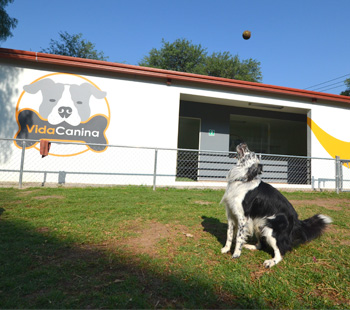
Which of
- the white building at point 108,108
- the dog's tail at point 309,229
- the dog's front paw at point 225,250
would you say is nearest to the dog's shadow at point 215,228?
the dog's front paw at point 225,250

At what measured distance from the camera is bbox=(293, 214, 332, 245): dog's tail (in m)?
2.53

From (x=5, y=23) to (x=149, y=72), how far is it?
24.2 feet

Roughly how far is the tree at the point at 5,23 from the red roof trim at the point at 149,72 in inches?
178

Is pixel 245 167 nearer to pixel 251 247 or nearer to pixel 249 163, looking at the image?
pixel 249 163

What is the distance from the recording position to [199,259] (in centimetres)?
220

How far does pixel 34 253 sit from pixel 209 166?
7.49 metres

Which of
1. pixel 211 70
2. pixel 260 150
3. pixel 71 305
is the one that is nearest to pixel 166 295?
pixel 71 305

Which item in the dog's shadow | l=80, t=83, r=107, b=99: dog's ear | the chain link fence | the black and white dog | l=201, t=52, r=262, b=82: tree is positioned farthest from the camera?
l=201, t=52, r=262, b=82: tree

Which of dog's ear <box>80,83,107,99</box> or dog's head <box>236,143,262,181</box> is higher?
dog's ear <box>80,83,107,99</box>

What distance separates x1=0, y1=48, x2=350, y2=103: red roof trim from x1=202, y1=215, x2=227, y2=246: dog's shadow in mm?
5238

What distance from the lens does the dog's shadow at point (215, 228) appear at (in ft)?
9.44

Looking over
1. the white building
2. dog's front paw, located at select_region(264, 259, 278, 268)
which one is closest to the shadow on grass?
dog's front paw, located at select_region(264, 259, 278, 268)

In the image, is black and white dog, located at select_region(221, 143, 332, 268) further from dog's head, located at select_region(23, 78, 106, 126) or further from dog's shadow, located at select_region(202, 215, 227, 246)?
dog's head, located at select_region(23, 78, 106, 126)

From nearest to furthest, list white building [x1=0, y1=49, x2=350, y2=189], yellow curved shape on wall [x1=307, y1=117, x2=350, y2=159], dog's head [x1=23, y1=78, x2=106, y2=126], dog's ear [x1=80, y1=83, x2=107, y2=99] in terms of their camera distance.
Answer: white building [x1=0, y1=49, x2=350, y2=189] → dog's head [x1=23, y1=78, x2=106, y2=126] → dog's ear [x1=80, y1=83, x2=107, y2=99] → yellow curved shape on wall [x1=307, y1=117, x2=350, y2=159]
